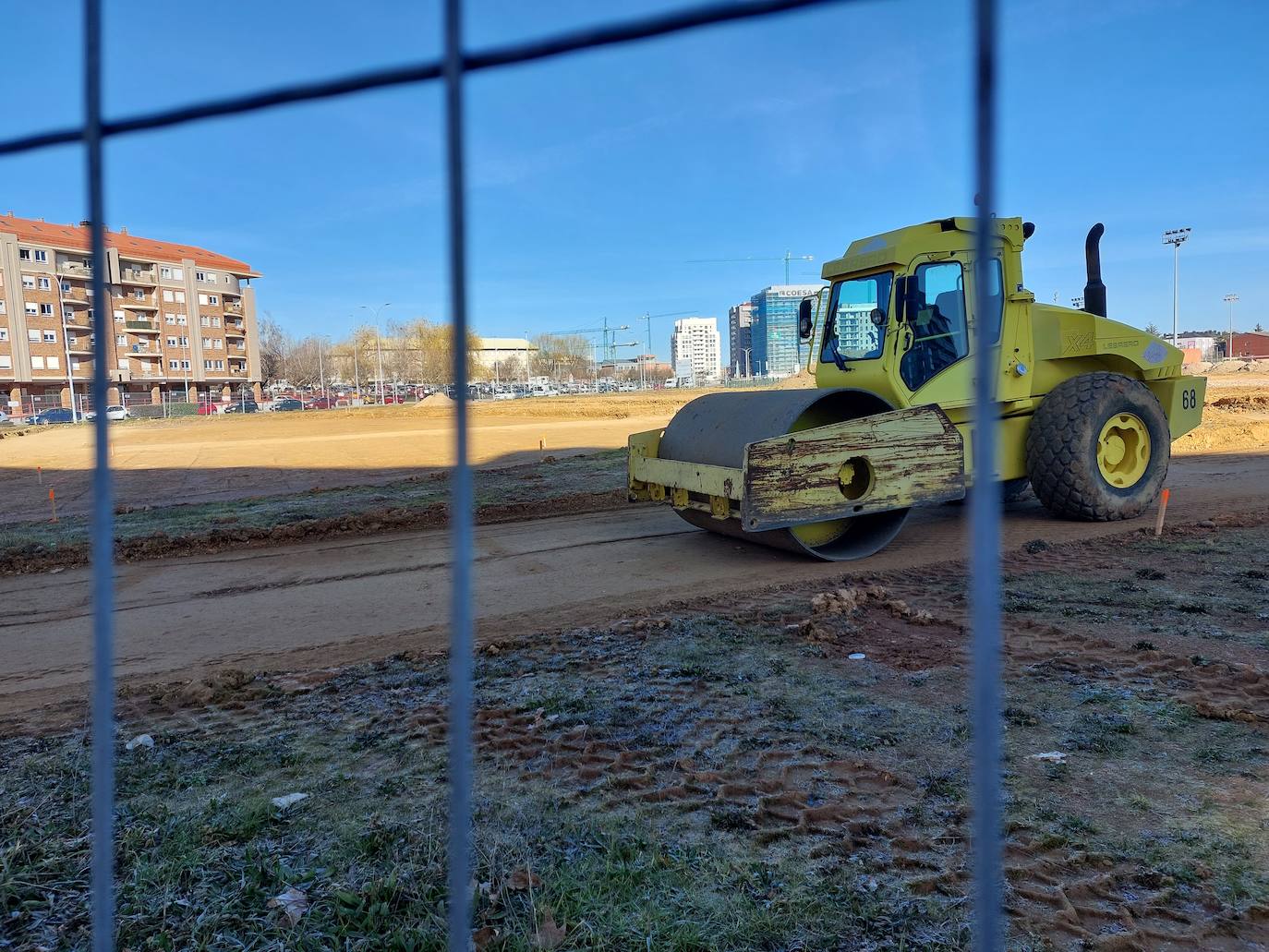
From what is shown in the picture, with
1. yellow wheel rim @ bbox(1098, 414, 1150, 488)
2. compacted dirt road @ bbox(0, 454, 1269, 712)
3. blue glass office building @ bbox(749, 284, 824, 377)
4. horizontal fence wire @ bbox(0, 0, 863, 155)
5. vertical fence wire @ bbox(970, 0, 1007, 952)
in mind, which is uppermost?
blue glass office building @ bbox(749, 284, 824, 377)

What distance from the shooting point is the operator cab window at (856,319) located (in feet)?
28.1

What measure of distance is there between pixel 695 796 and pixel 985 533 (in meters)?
2.89

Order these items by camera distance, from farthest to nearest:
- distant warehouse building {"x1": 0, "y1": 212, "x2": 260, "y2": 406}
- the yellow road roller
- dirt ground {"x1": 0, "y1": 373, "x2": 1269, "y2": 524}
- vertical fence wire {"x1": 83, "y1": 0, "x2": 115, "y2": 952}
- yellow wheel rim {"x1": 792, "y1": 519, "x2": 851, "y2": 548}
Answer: distant warehouse building {"x1": 0, "y1": 212, "x2": 260, "y2": 406}, dirt ground {"x1": 0, "y1": 373, "x2": 1269, "y2": 524}, yellow wheel rim {"x1": 792, "y1": 519, "x2": 851, "y2": 548}, the yellow road roller, vertical fence wire {"x1": 83, "y1": 0, "x2": 115, "y2": 952}

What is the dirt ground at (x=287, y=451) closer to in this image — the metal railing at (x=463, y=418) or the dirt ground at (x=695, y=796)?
the dirt ground at (x=695, y=796)

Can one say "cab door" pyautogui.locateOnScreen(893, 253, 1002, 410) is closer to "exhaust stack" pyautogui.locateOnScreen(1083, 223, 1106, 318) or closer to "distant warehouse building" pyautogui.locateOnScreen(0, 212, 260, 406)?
"exhaust stack" pyautogui.locateOnScreen(1083, 223, 1106, 318)

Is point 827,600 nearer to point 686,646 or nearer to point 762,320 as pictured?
point 686,646

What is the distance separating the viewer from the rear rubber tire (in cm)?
896

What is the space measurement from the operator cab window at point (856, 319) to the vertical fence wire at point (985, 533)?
7.89 metres

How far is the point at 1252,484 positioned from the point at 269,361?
86391 mm

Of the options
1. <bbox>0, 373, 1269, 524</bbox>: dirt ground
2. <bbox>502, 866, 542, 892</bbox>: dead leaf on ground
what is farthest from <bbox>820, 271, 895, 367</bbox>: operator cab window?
<bbox>0, 373, 1269, 524</bbox>: dirt ground

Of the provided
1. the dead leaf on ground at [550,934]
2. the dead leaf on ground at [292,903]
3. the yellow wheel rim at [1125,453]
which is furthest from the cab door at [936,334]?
the dead leaf on ground at [292,903]

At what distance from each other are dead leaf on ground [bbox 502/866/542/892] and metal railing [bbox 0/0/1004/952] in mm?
1599

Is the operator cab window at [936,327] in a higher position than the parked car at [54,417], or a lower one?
higher

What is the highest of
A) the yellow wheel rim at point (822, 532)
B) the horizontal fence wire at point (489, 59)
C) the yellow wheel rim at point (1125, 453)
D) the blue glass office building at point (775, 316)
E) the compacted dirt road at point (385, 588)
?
the blue glass office building at point (775, 316)
